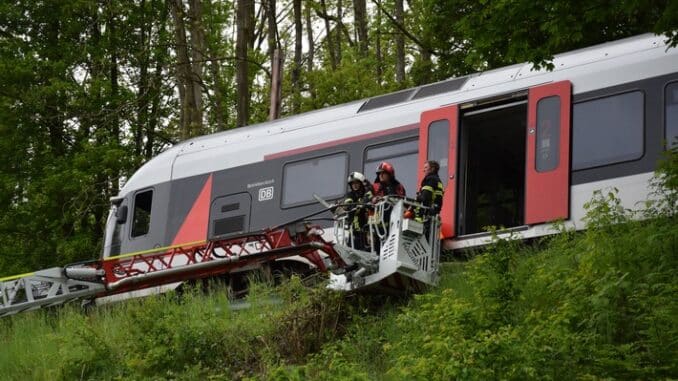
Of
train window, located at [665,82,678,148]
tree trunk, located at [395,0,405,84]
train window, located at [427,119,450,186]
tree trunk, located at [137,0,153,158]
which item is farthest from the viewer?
tree trunk, located at [395,0,405,84]

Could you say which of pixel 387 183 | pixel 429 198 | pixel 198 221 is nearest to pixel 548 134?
pixel 429 198

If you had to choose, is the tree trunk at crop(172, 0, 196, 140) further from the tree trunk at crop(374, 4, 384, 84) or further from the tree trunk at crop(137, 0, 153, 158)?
the tree trunk at crop(374, 4, 384, 84)

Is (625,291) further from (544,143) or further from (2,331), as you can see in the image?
(2,331)

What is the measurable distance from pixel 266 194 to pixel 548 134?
4843 millimetres

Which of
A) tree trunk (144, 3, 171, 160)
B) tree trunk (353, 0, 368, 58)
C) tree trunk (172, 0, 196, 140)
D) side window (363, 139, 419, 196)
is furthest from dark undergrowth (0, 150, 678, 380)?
tree trunk (353, 0, 368, 58)

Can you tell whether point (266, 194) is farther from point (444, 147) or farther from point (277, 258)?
point (444, 147)

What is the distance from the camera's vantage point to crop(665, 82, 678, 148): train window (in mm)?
16266

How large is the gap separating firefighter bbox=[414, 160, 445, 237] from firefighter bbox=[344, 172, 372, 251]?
664 mm

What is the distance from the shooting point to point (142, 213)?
71.9ft

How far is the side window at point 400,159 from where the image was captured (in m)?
18.5

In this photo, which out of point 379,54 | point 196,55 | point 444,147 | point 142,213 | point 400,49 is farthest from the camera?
point 379,54

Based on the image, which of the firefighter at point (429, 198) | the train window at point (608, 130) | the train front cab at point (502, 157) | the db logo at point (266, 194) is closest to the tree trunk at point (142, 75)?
the db logo at point (266, 194)

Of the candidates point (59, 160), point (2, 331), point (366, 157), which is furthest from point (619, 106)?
point (59, 160)

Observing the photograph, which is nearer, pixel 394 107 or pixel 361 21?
pixel 394 107
